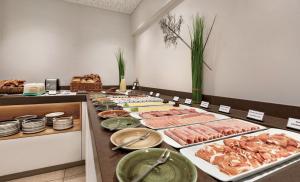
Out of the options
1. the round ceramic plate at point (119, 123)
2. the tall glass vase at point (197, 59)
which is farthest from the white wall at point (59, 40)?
the round ceramic plate at point (119, 123)

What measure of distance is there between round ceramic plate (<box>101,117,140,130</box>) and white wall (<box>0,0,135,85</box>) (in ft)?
9.11

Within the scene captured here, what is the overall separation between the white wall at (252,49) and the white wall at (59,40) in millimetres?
2138

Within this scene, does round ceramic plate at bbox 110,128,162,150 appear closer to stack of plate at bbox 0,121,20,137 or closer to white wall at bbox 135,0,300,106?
white wall at bbox 135,0,300,106

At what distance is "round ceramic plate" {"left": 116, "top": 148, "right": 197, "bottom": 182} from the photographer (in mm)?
357

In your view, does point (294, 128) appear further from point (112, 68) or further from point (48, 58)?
point (48, 58)

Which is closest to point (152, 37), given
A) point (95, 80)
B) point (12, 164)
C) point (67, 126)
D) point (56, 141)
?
point (95, 80)

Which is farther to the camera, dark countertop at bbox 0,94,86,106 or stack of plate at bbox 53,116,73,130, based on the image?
stack of plate at bbox 53,116,73,130

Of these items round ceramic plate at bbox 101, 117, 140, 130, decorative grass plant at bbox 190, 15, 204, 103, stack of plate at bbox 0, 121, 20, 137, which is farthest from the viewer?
stack of plate at bbox 0, 121, 20, 137

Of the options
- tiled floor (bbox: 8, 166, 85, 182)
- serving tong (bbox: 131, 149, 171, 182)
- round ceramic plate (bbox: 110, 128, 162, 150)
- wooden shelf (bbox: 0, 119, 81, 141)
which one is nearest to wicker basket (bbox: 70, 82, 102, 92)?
wooden shelf (bbox: 0, 119, 81, 141)

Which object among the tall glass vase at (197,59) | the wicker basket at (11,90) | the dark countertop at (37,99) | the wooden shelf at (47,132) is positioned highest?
the tall glass vase at (197,59)

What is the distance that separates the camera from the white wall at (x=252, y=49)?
0.87 metres


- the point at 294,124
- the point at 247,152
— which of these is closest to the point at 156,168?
the point at 247,152

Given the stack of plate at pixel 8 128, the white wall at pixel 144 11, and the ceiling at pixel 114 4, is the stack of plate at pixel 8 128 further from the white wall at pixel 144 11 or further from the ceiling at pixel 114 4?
the ceiling at pixel 114 4

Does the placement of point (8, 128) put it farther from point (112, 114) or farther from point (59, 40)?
point (59, 40)
